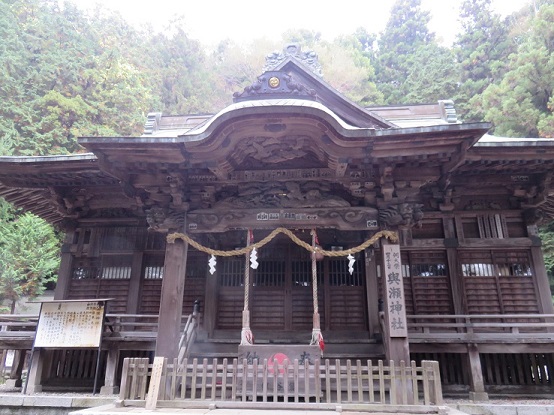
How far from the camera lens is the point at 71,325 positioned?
9.30 meters

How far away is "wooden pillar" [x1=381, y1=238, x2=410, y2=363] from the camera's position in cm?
751

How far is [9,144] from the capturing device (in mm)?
20734

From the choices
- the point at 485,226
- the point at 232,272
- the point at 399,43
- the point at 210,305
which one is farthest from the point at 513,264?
the point at 399,43

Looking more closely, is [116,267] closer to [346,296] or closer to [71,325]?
[71,325]

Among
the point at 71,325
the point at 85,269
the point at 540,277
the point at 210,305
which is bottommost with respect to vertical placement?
the point at 71,325

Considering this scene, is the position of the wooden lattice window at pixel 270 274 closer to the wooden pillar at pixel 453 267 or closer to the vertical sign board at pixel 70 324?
the vertical sign board at pixel 70 324

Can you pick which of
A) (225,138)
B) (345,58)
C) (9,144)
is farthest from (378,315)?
(345,58)

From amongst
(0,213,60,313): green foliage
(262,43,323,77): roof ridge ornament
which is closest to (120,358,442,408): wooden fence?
(262,43,323,77): roof ridge ornament

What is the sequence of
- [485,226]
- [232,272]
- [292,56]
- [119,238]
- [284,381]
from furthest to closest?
[292,56], [119,238], [232,272], [485,226], [284,381]

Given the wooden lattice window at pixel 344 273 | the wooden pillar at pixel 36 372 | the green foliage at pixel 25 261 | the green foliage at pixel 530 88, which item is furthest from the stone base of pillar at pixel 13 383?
the green foliage at pixel 530 88

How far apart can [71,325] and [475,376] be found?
928 centimetres

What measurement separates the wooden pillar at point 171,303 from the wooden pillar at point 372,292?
15.5 ft

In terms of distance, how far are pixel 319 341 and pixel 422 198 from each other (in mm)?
4820

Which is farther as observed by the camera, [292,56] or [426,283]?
[292,56]
